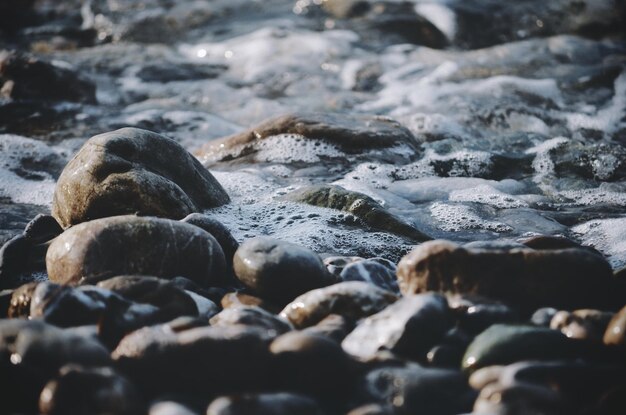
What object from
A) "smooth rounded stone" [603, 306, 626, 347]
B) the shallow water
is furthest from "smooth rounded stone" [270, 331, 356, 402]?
the shallow water

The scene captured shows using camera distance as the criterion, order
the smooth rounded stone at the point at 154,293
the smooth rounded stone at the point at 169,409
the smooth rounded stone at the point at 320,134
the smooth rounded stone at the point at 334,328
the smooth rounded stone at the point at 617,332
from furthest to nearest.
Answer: the smooth rounded stone at the point at 320,134
the smooth rounded stone at the point at 154,293
the smooth rounded stone at the point at 334,328
the smooth rounded stone at the point at 617,332
the smooth rounded stone at the point at 169,409

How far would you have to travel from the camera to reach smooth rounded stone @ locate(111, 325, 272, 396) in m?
2.15

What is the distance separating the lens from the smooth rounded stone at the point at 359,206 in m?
3.85

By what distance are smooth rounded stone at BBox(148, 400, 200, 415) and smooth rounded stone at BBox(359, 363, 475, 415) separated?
1.86 ft

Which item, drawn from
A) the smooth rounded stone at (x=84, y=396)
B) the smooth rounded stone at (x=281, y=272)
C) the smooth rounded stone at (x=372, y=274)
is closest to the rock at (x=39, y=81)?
the smooth rounded stone at (x=281, y=272)

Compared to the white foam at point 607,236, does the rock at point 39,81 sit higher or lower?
lower

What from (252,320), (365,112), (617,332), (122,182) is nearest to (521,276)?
(617,332)

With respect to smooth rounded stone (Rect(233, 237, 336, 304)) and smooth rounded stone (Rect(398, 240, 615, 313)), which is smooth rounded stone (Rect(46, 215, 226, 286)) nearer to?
smooth rounded stone (Rect(233, 237, 336, 304))

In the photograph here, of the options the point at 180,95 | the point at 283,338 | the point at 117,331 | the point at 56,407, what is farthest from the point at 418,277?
the point at 180,95

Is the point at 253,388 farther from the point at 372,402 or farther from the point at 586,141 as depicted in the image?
the point at 586,141

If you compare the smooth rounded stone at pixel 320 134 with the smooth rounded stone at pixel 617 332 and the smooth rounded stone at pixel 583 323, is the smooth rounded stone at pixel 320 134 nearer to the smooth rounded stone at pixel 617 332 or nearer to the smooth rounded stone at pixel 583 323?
the smooth rounded stone at pixel 583 323

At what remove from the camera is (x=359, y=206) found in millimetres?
Result: 4000

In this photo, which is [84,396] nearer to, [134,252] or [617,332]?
[134,252]

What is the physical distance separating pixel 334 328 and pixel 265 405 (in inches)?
22.5
